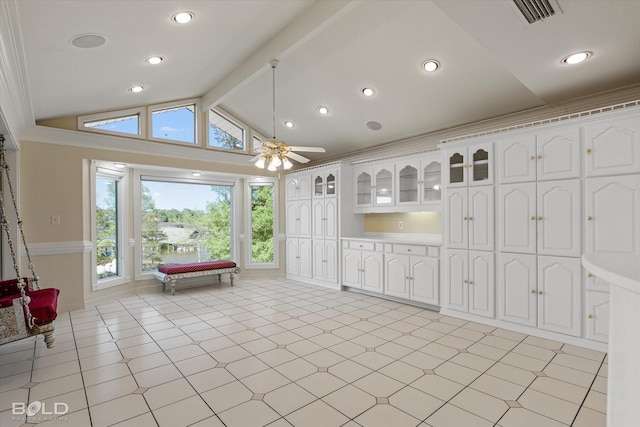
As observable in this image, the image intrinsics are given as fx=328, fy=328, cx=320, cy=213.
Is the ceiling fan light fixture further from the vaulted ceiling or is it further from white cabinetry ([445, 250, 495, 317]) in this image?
white cabinetry ([445, 250, 495, 317])

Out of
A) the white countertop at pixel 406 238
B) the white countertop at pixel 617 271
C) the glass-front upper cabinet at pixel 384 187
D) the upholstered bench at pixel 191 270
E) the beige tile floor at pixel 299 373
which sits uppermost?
the glass-front upper cabinet at pixel 384 187

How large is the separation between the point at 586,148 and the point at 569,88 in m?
0.74

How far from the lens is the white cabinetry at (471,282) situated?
3.83 metres

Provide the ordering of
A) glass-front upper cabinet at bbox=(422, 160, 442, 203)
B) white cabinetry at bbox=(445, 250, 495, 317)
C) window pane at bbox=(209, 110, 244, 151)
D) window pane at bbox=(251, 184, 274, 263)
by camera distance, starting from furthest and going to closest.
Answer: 1. window pane at bbox=(251, 184, 274, 263)
2. window pane at bbox=(209, 110, 244, 151)
3. glass-front upper cabinet at bbox=(422, 160, 442, 203)
4. white cabinetry at bbox=(445, 250, 495, 317)

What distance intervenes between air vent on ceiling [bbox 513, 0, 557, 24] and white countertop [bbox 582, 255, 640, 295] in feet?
6.13

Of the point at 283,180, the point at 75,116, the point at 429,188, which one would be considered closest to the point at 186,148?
the point at 75,116

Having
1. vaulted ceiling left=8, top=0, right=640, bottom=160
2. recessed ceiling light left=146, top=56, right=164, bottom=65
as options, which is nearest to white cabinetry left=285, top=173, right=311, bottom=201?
vaulted ceiling left=8, top=0, right=640, bottom=160

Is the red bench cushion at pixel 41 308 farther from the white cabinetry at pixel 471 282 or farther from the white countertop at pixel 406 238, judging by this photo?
the white cabinetry at pixel 471 282

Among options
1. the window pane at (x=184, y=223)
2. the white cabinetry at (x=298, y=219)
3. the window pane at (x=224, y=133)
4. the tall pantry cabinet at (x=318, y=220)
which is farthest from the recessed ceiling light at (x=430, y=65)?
the window pane at (x=184, y=223)

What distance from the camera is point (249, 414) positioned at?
2.17 metres

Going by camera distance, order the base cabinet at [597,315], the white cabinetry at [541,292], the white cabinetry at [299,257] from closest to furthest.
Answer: the base cabinet at [597,315] < the white cabinetry at [541,292] < the white cabinetry at [299,257]

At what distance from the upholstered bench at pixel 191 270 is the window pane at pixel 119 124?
2325mm

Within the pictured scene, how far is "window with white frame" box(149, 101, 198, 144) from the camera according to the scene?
546 cm

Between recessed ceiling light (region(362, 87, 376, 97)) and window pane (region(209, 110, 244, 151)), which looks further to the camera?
window pane (region(209, 110, 244, 151))
